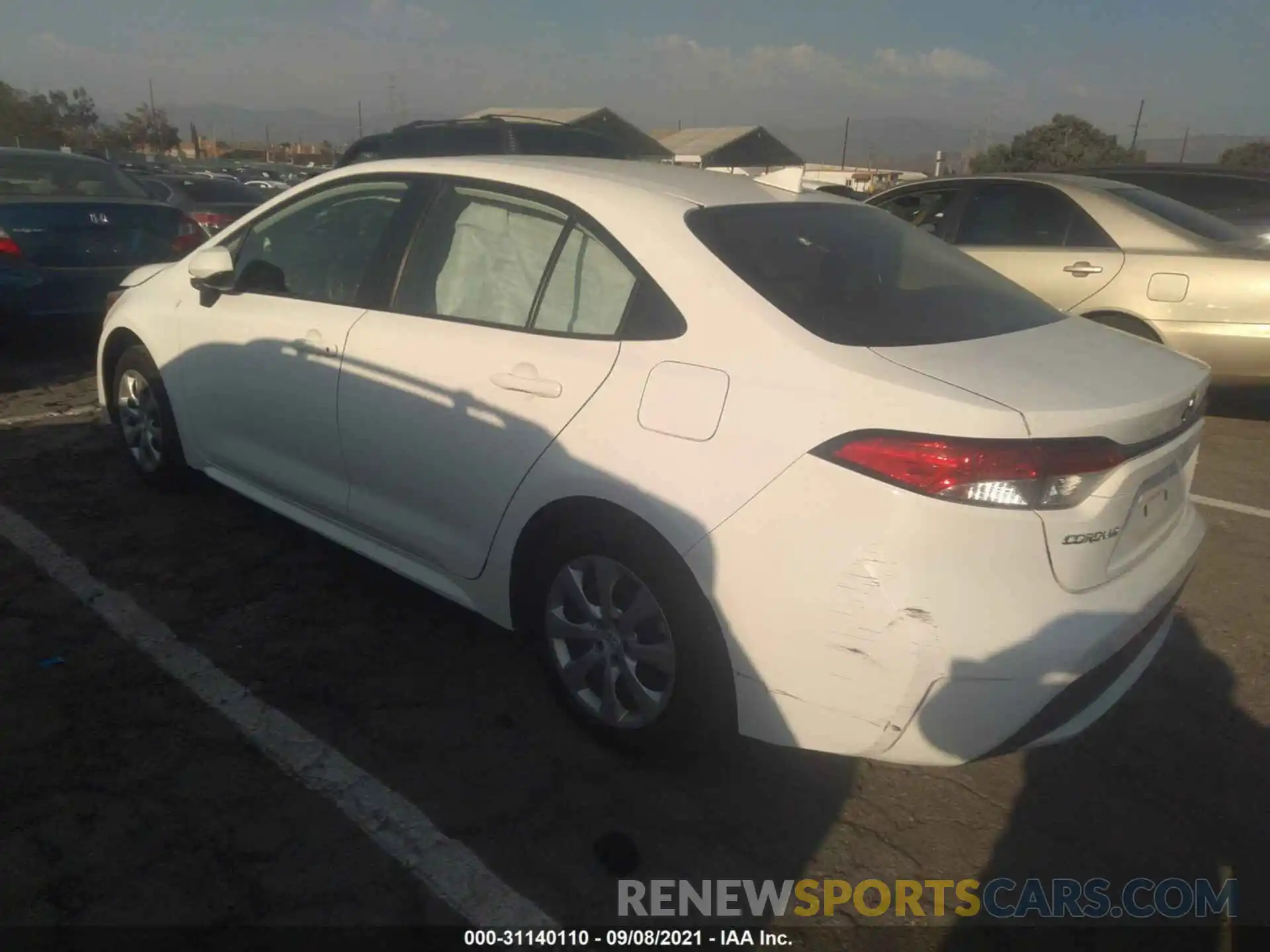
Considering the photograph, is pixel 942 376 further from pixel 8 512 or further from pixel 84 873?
pixel 8 512

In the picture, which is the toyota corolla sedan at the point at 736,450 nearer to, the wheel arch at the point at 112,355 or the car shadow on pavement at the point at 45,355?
the wheel arch at the point at 112,355

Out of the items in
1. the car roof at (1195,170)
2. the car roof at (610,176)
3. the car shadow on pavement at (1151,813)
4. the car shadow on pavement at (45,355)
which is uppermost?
the car roof at (1195,170)

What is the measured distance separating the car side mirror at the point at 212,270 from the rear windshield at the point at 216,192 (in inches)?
451

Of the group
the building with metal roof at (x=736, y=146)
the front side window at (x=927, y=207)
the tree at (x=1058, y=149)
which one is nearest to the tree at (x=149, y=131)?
the building with metal roof at (x=736, y=146)

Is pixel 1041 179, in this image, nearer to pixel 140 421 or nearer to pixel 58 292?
pixel 140 421

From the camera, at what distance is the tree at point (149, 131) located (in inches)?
2403

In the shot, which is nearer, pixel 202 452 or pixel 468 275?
pixel 468 275

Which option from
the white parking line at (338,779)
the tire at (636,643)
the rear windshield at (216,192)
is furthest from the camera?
the rear windshield at (216,192)

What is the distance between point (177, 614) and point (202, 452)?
0.91 m

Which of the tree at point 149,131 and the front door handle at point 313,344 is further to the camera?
the tree at point 149,131

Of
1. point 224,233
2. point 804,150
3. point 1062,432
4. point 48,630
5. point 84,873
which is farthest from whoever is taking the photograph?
point 804,150

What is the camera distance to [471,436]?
289 cm

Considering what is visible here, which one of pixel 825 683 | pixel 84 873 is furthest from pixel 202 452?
pixel 825 683

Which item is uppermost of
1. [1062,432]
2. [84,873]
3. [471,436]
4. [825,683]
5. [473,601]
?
[1062,432]
